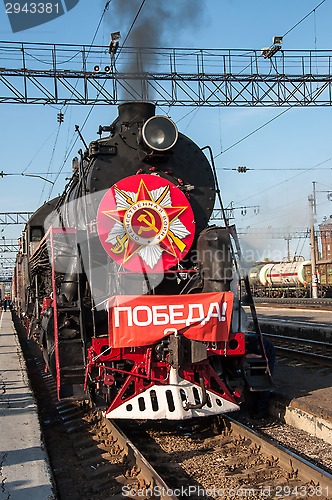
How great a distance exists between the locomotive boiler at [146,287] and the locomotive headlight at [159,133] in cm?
1

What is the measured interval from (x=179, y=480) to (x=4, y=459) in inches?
65.0

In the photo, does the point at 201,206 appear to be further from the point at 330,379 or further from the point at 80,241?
the point at 330,379

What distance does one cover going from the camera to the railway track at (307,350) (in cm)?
1071

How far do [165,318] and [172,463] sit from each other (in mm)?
1467

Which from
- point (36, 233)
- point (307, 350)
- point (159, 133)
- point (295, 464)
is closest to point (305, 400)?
point (295, 464)

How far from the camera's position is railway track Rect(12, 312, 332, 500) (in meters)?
4.73

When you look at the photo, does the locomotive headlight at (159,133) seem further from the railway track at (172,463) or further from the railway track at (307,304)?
the railway track at (307,304)

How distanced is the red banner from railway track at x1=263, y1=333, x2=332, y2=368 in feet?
15.9

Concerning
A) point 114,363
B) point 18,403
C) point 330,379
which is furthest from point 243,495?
point 330,379

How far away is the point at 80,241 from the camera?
671cm

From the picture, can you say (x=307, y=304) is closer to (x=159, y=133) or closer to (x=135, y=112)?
(x=135, y=112)

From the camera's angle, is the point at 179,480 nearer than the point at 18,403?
Yes

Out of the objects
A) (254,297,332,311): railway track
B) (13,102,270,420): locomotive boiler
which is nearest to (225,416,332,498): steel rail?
(13,102,270,420): locomotive boiler

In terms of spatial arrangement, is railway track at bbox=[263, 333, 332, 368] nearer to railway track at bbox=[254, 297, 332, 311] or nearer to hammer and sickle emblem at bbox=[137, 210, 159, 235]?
hammer and sickle emblem at bbox=[137, 210, 159, 235]
